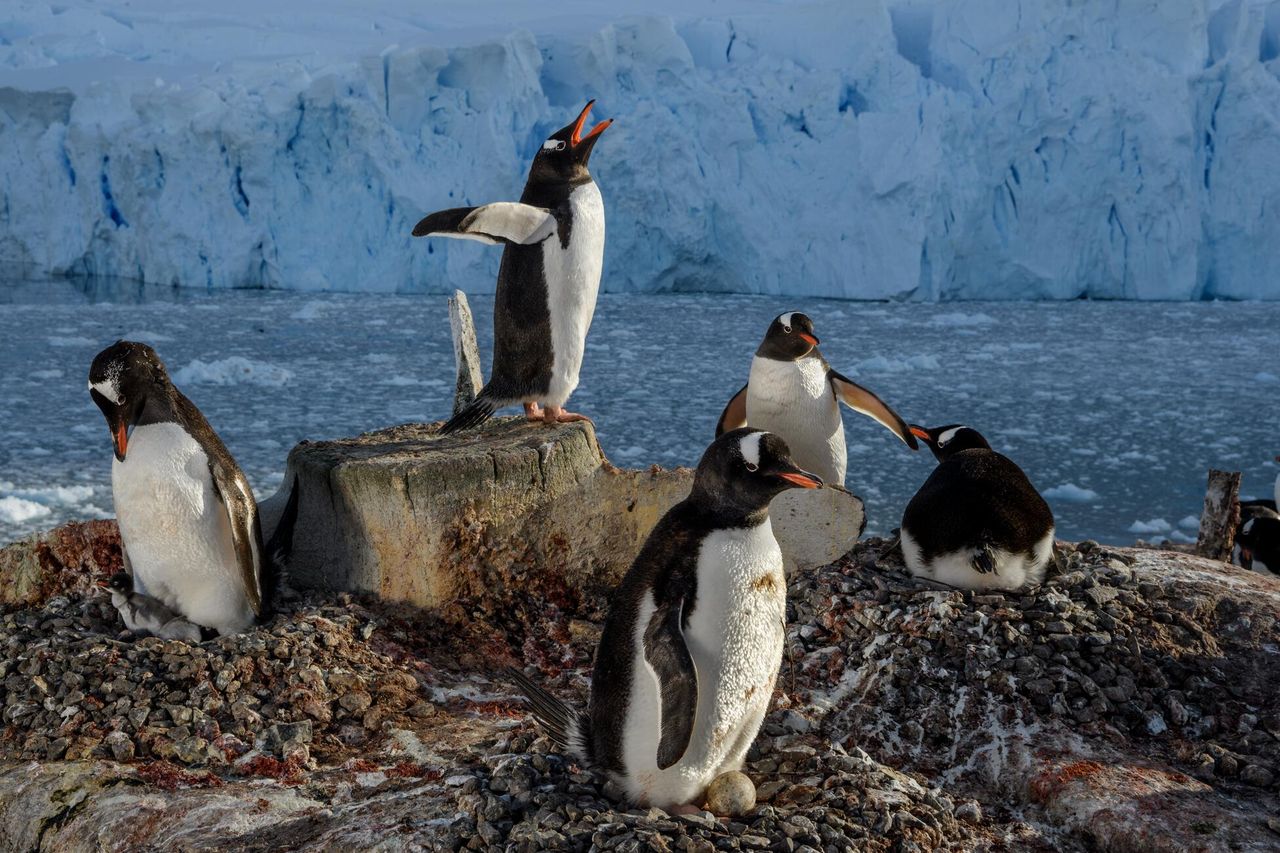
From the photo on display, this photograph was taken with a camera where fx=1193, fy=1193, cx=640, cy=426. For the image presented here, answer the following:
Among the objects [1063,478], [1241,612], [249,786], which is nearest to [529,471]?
[249,786]

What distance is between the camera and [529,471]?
11.2 feet

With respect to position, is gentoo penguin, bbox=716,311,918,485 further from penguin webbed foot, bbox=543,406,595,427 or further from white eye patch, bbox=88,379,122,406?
white eye patch, bbox=88,379,122,406

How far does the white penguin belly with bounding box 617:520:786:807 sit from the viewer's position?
7.23 feet

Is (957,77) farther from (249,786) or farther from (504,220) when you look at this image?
(249,786)

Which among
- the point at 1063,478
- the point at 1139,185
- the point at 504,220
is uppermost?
the point at 1139,185

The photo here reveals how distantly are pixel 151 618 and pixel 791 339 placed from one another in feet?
6.94

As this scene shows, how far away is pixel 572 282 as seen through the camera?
3.69 metres

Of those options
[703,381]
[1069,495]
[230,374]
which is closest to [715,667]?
[1069,495]

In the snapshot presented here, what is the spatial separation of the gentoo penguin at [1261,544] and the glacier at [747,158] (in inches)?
445

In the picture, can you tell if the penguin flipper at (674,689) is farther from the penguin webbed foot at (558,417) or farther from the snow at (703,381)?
the snow at (703,381)

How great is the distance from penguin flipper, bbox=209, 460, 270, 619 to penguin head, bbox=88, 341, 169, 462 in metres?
0.22

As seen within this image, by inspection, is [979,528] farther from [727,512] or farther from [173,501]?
[173,501]

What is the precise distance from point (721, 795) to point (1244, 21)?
62.0 feet

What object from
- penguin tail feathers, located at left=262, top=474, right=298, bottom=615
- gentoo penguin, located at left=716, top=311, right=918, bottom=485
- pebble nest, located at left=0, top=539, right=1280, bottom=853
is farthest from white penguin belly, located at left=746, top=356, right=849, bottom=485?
penguin tail feathers, located at left=262, top=474, right=298, bottom=615
